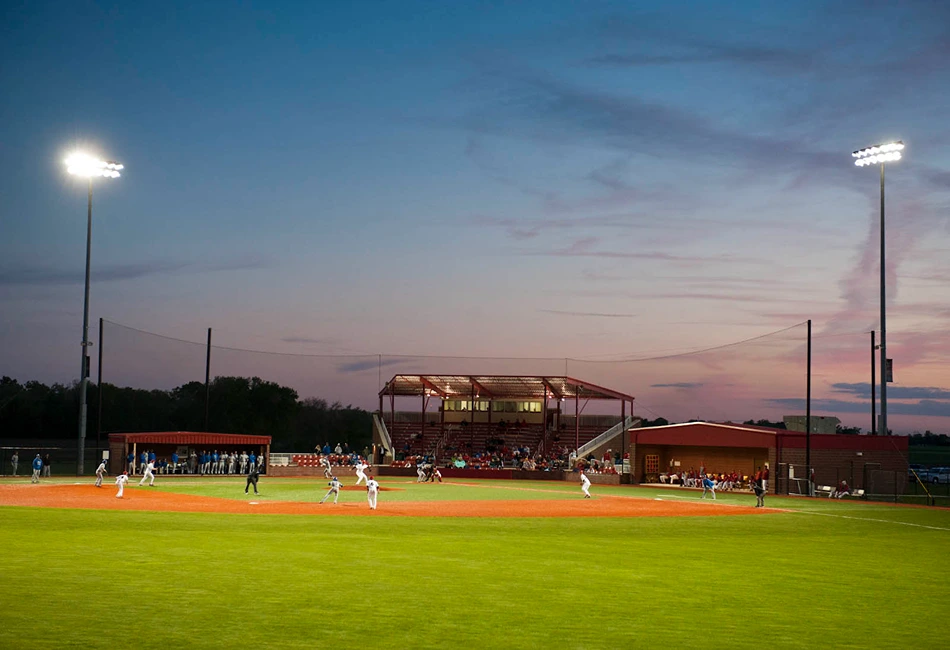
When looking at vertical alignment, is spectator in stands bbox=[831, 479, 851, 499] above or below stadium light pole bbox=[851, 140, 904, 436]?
below

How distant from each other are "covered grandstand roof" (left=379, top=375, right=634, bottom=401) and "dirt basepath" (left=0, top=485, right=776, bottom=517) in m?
28.2

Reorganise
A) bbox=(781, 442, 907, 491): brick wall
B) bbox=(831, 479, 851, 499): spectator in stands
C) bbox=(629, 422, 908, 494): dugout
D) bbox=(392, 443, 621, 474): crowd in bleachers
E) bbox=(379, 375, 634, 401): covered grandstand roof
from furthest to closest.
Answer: bbox=(379, 375, 634, 401): covered grandstand roof → bbox=(392, 443, 621, 474): crowd in bleachers → bbox=(781, 442, 907, 491): brick wall → bbox=(629, 422, 908, 494): dugout → bbox=(831, 479, 851, 499): spectator in stands

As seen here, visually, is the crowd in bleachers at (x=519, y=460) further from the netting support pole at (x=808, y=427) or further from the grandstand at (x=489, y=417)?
the netting support pole at (x=808, y=427)

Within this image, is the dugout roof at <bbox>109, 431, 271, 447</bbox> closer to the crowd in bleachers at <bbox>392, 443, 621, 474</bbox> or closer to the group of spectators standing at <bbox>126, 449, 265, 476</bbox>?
the group of spectators standing at <bbox>126, 449, 265, 476</bbox>

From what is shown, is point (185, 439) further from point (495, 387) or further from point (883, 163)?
point (883, 163)

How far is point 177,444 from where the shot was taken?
56969 millimetres

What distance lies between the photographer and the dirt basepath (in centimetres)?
3189

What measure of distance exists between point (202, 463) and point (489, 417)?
23.8 m

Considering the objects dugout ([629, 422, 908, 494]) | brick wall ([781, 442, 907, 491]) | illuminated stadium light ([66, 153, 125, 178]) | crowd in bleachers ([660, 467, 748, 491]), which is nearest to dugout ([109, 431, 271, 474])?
illuminated stadium light ([66, 153, 125, 178])

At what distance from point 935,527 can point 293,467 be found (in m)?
40.8

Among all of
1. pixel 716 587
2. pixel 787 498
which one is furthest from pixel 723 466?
pixel 716 587

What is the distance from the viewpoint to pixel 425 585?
50.3ft

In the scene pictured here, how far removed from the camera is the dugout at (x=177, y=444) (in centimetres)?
5428

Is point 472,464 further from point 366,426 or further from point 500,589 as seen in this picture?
point 366,426
